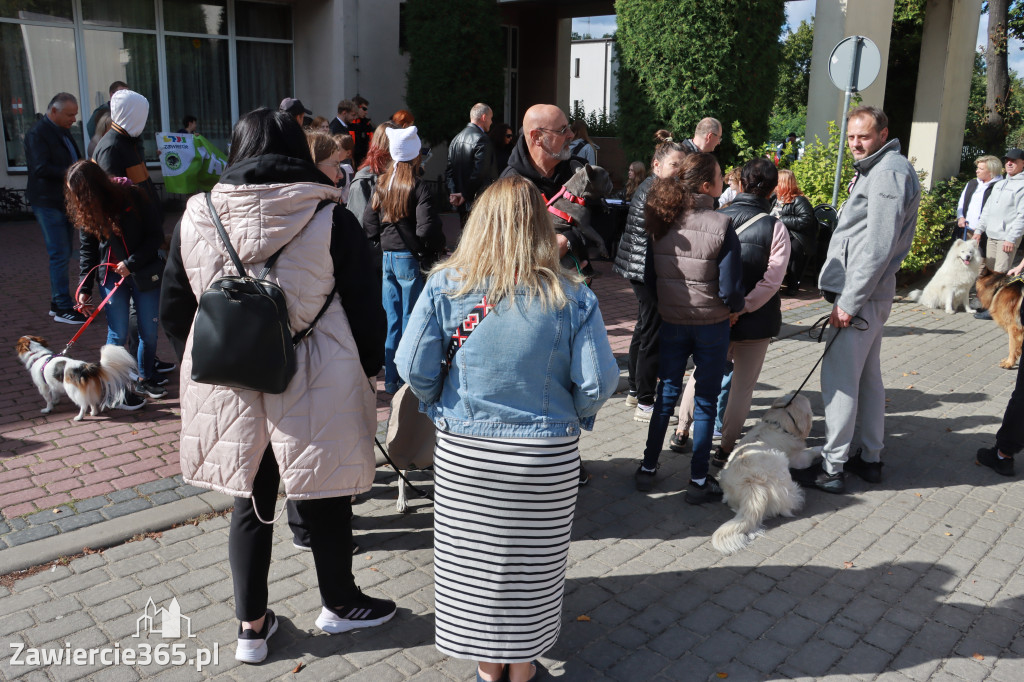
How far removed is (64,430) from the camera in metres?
5.59

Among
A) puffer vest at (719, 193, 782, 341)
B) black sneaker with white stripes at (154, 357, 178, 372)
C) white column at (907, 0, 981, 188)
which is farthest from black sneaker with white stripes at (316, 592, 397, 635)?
white column at (907, 0, 981, 188)

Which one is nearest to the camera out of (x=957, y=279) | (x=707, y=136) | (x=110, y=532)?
(x=110, y=532)

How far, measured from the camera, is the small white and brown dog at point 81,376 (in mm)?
5691

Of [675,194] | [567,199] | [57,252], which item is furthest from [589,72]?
[567,199]

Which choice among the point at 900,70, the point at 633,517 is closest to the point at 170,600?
the point at 633,517

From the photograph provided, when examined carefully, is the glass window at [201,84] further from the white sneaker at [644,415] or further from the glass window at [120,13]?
the white sneaker at [644,415]

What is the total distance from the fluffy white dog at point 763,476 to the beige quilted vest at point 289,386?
2308mm

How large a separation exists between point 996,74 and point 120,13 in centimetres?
2123

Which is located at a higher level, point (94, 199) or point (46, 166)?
point (46, 166)

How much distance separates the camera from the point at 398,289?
6.03 metres

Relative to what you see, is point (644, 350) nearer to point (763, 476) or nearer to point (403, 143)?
point (763, 476)

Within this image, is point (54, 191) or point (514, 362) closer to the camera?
point (514, 362)

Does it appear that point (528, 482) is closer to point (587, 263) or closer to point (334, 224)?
point (334, 224)

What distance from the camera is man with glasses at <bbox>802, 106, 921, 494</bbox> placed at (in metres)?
4.56
